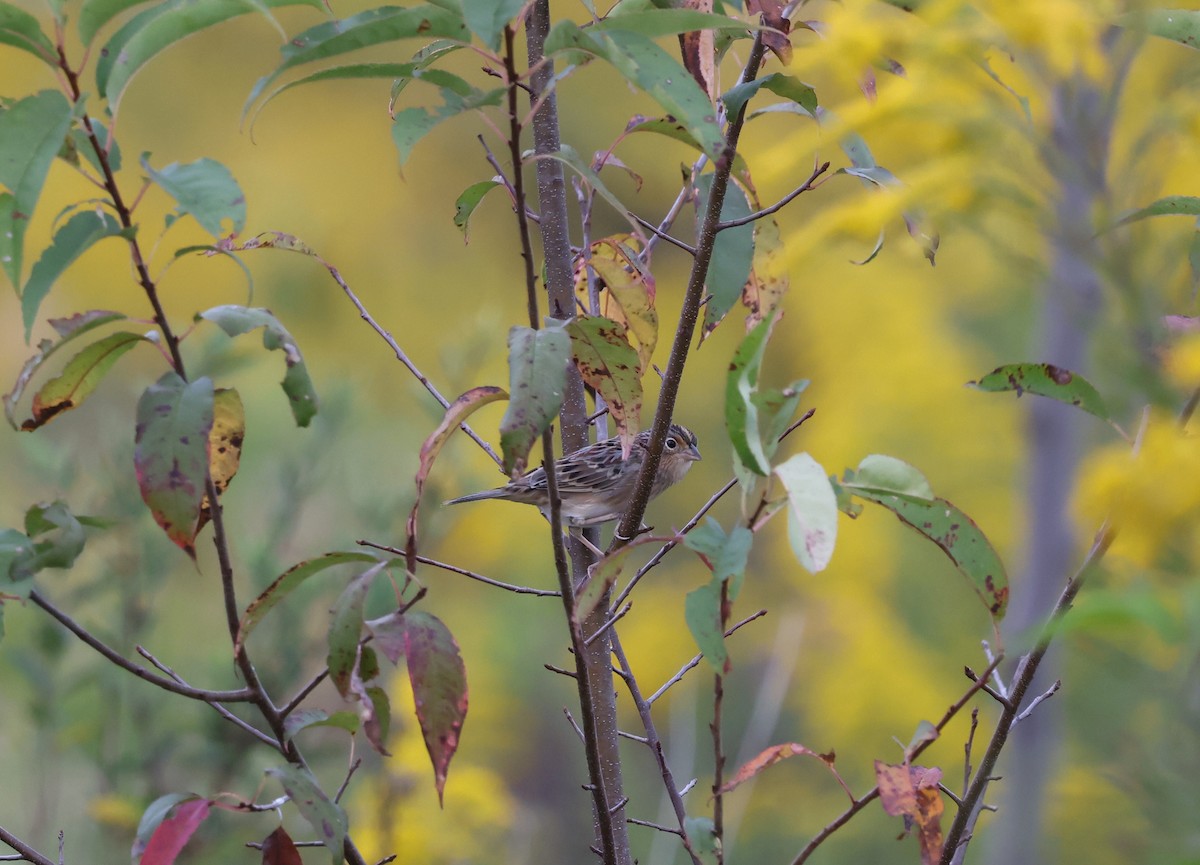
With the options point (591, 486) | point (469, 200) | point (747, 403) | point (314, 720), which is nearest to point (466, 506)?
point (591, 486)

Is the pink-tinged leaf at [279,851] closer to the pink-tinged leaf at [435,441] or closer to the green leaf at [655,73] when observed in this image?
the pink-tinged leaf at [435,441]

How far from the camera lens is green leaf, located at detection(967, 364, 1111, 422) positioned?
97 cm

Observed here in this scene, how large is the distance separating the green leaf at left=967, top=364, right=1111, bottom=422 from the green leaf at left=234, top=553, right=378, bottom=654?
53 cm

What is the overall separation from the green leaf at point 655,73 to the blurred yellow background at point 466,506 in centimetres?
153

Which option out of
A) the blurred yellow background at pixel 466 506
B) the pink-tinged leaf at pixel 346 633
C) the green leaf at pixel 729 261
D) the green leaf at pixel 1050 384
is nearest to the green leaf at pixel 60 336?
the pink-tinged leaf at pixel 346 633

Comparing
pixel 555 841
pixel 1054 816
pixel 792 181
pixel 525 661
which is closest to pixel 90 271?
pixel 525 661

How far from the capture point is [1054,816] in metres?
5.34

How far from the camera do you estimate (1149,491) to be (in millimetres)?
875

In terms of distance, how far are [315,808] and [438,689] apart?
0.40 feet

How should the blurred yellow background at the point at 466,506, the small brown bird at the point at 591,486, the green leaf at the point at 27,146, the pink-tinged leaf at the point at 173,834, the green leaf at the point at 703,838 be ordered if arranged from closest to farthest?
the green leaf at the point at 27,146, the pink-tinged leaf at the point at 173,834, the green leaf at the point at 703,838, the small brown bird at the point at 591,486, the blurred yellow background at the point at 466,506

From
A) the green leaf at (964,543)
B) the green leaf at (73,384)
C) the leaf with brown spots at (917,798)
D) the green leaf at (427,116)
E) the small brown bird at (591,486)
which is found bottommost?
the leaf with brown spots at (917,798)

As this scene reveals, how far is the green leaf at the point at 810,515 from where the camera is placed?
714 millimetres

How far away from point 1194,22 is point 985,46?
194 mm

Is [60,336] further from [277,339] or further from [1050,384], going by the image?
[1050,384]
